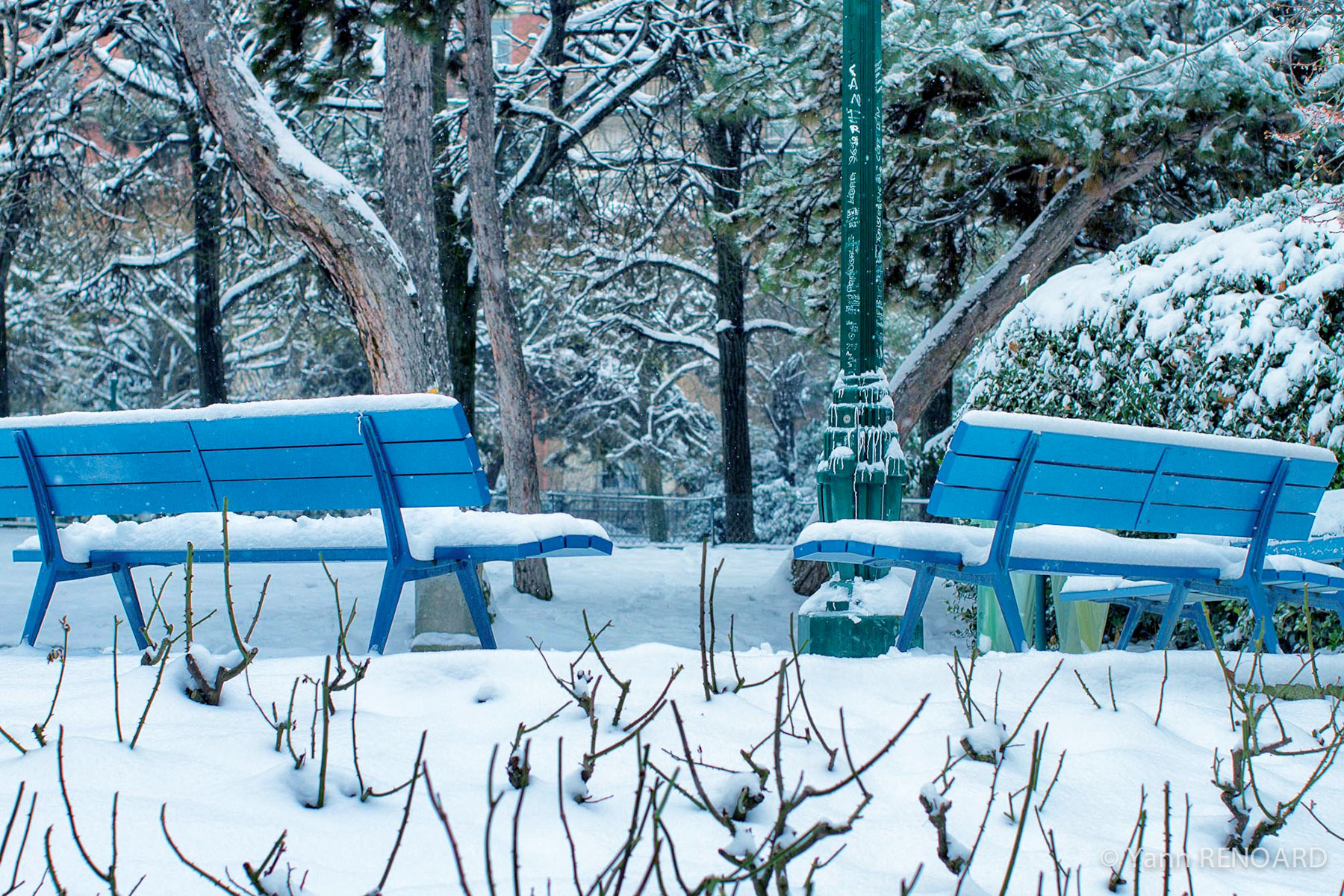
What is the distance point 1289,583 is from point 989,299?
578 centimetres

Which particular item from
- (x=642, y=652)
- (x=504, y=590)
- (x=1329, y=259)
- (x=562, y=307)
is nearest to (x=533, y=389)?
(x=562, y=307)

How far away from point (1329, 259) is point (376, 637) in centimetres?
451

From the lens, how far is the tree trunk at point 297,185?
6094mm

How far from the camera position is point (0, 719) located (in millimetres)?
1900

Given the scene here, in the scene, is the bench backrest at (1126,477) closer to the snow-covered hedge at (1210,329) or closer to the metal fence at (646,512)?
the snow-covered hedge at (1210,329)

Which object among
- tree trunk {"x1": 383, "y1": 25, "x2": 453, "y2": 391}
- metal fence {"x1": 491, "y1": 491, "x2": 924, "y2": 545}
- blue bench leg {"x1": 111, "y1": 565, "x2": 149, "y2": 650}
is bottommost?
metal fence {"x1": 491, "y1": 491, "x2": 924, "y2": 545}

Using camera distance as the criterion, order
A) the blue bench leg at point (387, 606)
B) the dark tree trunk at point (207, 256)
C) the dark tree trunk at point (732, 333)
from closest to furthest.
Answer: the blue bench leg at point (387, 606), the dark tree trunk at point (207, 256), the dark tree trunk at point (732, 333)

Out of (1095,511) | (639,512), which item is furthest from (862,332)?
(639,512)

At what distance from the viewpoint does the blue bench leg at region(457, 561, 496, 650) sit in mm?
3281

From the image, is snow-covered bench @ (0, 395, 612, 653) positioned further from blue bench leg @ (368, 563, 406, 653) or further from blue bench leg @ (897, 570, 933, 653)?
Answer: blue bench leg @ (897, 570, 933, 653)

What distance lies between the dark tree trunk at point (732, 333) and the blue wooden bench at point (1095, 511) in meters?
9.24

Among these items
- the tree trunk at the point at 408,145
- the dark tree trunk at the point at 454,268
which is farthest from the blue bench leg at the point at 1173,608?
the dark tree trunk at the point at 454,268

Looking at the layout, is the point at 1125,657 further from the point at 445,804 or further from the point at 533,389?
the point at 533,389

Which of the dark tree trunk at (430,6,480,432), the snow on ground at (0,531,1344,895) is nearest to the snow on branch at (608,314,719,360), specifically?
the dark tree trunk at (430,6,480,432)
